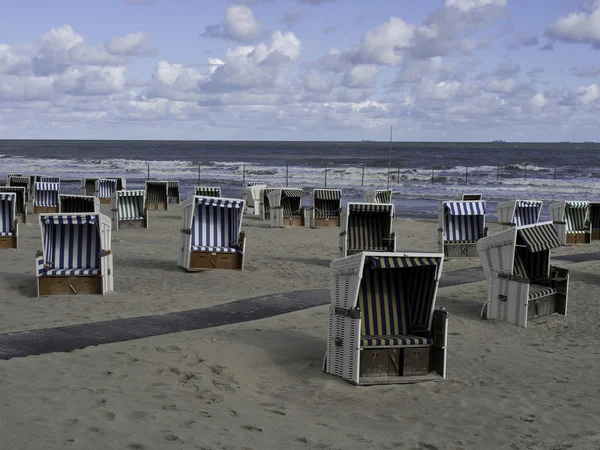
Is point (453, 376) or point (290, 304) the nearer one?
point (453, 376)

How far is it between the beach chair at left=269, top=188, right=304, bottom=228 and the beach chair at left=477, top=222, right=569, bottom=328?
39.2ft

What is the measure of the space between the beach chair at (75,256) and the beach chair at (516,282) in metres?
5.77

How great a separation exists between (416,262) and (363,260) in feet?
2.12

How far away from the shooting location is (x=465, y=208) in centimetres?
1661

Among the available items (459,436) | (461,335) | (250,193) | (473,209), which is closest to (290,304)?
(461,335)

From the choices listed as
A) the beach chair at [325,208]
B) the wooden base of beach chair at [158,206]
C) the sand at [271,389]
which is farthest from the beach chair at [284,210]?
the sand at [271,389]

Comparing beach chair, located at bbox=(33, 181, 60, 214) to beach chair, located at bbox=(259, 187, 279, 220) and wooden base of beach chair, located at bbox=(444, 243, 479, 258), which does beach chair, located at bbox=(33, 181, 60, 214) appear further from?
wooden base of beach chair, located at bbox=(444, 243, 479, 258)

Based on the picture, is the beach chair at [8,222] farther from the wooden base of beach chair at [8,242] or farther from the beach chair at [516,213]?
the beach chair at [516,213]

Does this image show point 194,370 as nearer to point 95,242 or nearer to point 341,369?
point 341,369

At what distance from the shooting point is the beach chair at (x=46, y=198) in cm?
2588

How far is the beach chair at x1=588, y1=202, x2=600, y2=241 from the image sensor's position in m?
21.3

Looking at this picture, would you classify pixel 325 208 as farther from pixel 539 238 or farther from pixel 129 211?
pixel 539 238

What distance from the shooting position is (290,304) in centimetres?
1167

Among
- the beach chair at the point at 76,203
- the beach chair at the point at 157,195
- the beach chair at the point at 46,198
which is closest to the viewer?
the beach chair at the point at 76,203
